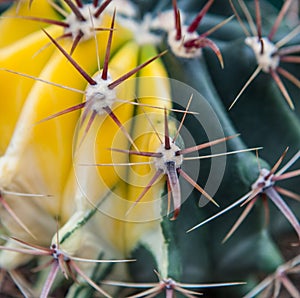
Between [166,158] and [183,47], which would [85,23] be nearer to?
[183,47]

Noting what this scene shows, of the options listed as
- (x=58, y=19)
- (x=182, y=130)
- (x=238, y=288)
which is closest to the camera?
(x=182, y=130)

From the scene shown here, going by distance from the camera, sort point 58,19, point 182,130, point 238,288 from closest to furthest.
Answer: point 182,130 < point 58,19 < point 238,288

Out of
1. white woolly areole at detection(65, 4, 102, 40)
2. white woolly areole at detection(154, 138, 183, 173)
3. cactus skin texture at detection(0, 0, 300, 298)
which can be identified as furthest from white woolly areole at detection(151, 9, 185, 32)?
white woolly areole at detection(154, 138, 183, 173)

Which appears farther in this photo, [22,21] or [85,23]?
[22,21]

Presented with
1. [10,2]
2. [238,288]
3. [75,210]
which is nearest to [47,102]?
[75,210]

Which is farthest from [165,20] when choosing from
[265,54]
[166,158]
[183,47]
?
[166,158]

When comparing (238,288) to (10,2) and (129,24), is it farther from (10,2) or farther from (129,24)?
(10,2)

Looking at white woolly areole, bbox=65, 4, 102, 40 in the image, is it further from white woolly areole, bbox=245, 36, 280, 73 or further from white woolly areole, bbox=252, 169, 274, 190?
white woolly areole, bbox=252, 169, 274, 190
